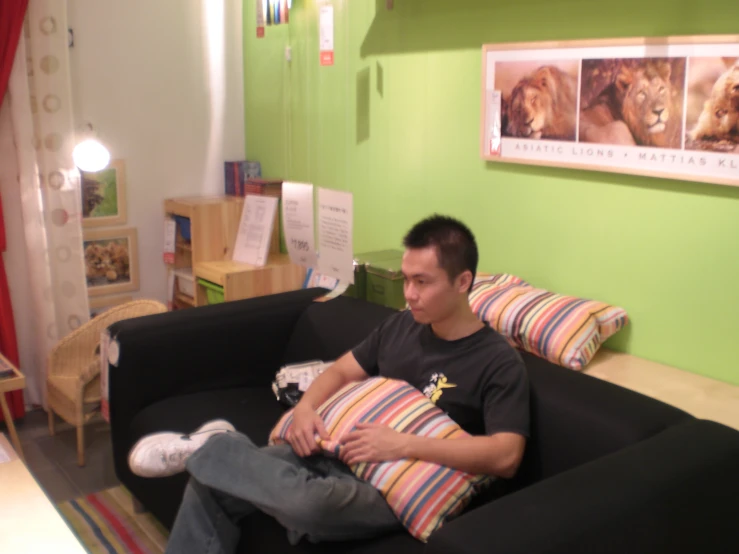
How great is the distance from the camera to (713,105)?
2.18m

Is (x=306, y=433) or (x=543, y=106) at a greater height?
(x=543, y=106)

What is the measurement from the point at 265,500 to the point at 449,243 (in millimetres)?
803

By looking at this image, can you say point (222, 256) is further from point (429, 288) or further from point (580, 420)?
point (580, 420)

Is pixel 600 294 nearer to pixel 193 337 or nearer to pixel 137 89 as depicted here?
pixel 193 337

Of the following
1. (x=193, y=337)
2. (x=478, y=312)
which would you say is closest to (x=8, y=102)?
(x=193, y=337)

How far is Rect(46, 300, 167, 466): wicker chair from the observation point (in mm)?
3217

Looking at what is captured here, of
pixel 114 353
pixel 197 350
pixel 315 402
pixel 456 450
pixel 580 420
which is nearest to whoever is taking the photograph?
pixel 456 450

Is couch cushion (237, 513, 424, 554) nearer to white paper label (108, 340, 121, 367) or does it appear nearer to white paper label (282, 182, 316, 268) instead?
white paper label (108, 340, 121, 367)

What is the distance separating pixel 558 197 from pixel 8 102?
2.37 metres

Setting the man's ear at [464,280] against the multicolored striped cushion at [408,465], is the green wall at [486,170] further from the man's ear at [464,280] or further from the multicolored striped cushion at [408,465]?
the multicolored striped cushion at [408,465]

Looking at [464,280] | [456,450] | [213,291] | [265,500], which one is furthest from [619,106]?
[213,291]

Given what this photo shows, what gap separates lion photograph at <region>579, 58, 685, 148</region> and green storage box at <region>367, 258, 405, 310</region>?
97 centimetres

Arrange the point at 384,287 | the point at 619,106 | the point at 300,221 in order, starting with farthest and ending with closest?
1. the point at 384,287
2. the point at 300,221
3. the point at 619,106

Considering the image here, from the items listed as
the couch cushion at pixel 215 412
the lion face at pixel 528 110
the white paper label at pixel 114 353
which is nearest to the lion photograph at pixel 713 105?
the lion face at pixel 528 110
